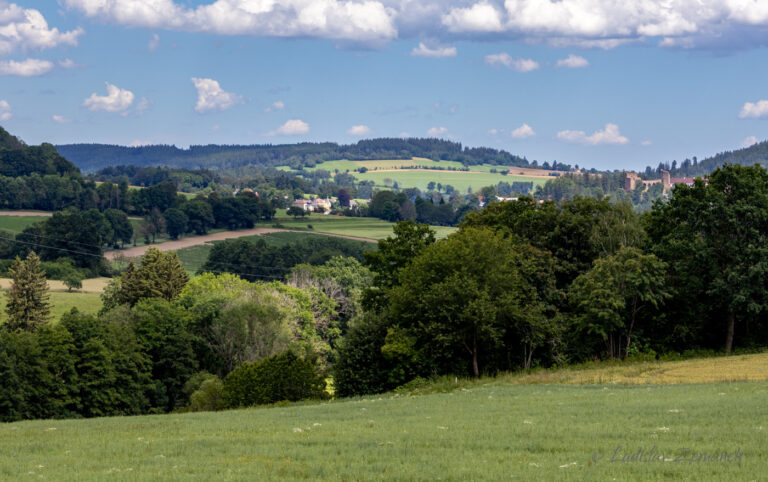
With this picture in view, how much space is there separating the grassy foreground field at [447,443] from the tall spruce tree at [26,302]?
233 ft

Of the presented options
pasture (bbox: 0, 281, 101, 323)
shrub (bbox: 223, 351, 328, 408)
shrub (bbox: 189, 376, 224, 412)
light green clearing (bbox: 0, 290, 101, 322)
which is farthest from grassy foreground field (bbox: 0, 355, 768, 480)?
pasture (bbox: 0, 281, 101, 323)

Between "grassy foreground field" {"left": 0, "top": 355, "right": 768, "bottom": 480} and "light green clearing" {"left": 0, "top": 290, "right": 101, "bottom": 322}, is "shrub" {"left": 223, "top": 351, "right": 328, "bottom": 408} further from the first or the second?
"light green clearing" {"left": 0, "top": 290, "right": 101, "bottom": 322}

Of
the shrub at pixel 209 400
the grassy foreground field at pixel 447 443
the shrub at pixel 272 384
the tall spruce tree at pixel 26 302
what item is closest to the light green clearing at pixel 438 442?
the grassy foreground field at pixel 447 443

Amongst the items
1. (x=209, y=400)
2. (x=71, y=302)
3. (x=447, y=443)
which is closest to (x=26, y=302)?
(x=71, y=302)

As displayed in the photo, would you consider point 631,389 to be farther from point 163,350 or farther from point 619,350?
point 163,350

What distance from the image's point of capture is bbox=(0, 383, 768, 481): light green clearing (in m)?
18.1

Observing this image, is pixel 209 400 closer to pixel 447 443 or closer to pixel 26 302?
pixel 447 443

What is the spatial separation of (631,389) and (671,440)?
1587 centimetres

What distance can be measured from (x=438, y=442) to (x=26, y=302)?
3532 inches

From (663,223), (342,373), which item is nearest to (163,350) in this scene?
(342,373)

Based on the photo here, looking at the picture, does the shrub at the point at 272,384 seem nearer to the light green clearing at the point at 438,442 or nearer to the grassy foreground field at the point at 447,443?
the grassy foreground field at the point at 447,443

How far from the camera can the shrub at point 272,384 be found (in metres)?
51.1

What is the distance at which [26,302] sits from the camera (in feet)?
327

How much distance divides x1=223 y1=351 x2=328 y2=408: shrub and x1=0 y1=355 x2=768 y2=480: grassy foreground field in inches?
668
